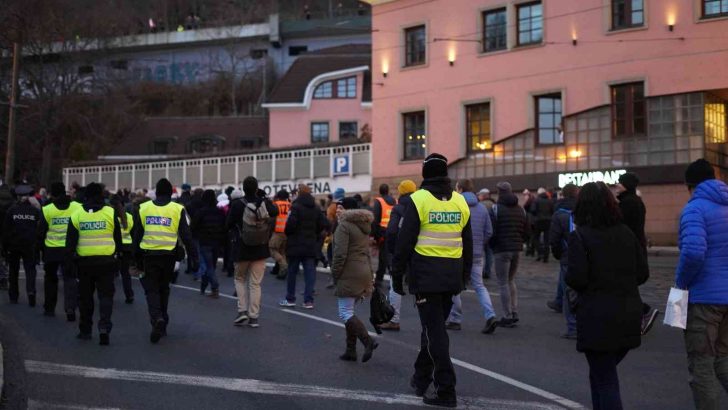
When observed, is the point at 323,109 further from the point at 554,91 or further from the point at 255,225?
the point at 255,225

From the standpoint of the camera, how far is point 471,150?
34.9 metres

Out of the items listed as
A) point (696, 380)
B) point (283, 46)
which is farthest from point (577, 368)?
point (283, 46)

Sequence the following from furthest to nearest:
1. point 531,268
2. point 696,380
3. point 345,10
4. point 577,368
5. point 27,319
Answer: point 345,10, point 531,268, point 27,319, point 577,368, point 696,380

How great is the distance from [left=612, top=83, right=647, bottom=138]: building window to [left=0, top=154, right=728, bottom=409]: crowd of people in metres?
15.2

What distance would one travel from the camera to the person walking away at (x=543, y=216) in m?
23.0

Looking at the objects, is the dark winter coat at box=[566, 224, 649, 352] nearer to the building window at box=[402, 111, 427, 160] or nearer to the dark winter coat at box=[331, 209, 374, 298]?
the dark winter coat at box=[331, 209, 374, 298]

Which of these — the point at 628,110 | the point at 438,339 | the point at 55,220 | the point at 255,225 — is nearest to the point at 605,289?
the point at 438,339

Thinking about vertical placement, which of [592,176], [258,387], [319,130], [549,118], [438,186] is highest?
[319,130]

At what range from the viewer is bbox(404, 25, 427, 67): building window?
36344mm

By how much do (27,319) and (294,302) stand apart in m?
3.93

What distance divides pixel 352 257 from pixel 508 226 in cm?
301

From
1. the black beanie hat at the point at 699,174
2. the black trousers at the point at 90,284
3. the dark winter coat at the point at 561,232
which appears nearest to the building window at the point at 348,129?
the dark winter coat at the point at 561,232

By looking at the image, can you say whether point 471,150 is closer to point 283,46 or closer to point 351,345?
point 351,345

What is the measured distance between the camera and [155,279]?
11.2 m
